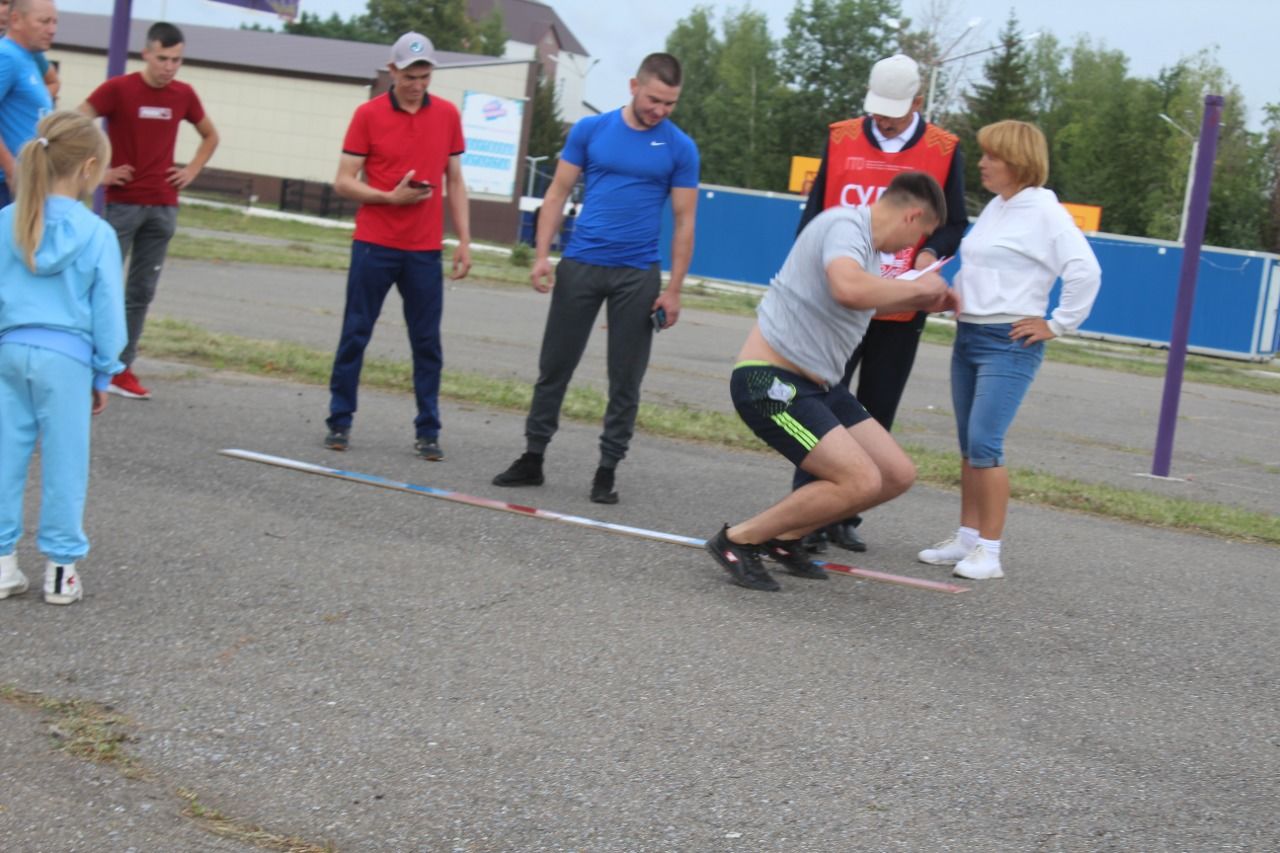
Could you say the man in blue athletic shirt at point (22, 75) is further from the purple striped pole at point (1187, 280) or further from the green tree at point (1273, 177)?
the green tree at point (1273, 177)

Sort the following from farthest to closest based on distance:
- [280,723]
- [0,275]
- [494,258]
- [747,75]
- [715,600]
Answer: [747,75] → [494,258] → [715,600] → [0,275] → [280,723]

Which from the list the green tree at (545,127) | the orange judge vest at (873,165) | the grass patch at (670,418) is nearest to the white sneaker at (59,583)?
the orange judge vest at (873,165)

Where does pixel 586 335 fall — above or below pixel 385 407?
above

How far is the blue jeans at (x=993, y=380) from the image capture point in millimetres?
6242

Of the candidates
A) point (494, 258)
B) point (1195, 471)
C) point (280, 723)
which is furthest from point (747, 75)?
point (280, 723)

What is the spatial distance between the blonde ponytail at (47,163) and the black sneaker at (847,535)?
3.46m

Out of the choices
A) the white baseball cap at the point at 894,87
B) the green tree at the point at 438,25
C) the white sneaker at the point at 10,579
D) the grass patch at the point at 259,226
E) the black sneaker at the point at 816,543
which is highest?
the green tree at the point at 438,25

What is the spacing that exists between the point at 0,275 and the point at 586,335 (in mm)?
3186

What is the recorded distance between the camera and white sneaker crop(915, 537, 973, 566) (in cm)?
660

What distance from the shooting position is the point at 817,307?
5.84 meters

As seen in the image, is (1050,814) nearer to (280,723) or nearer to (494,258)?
(280,723)

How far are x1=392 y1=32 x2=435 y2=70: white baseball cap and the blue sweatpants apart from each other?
3.26 meters

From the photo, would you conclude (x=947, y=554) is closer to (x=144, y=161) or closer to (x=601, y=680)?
(x=601, y=680)

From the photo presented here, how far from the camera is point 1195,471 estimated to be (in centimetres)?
1076
